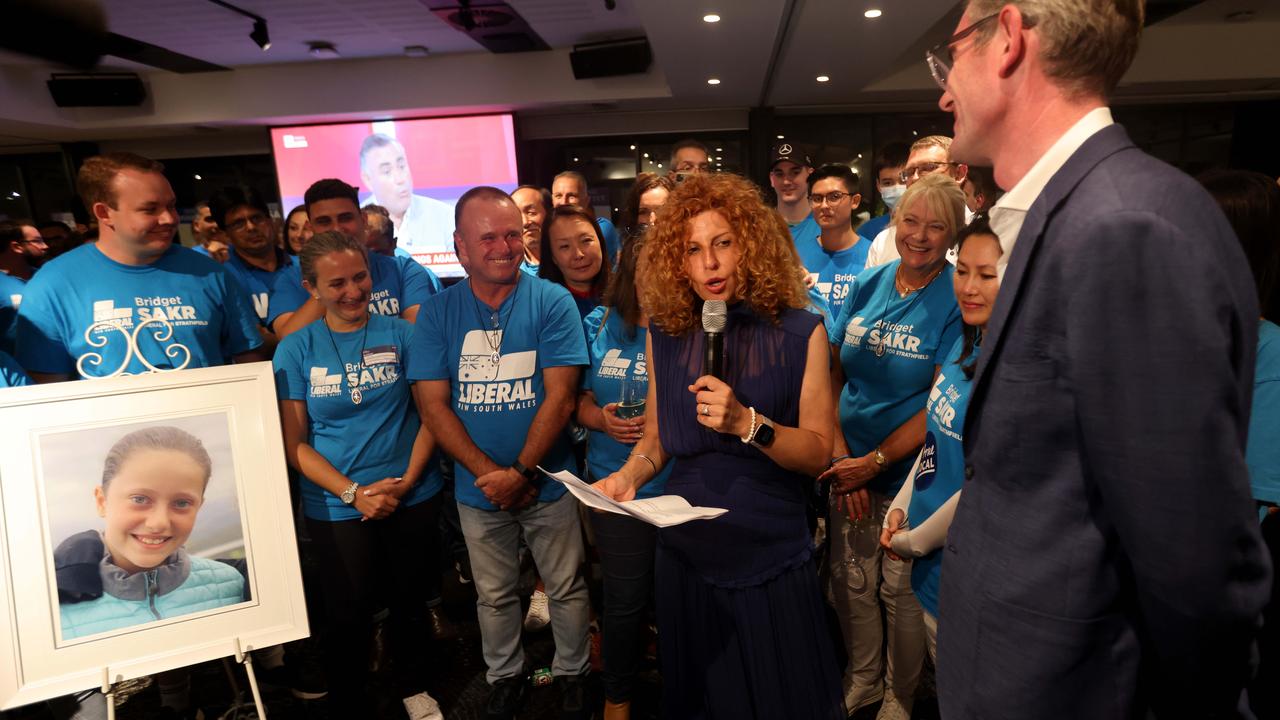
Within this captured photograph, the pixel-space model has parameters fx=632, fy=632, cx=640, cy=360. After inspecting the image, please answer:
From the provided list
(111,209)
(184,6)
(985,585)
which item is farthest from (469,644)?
(184,6)

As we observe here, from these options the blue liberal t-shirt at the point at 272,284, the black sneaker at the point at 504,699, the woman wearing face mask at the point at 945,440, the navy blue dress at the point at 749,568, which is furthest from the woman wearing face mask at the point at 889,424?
the blue liberal t-shirt at the point at 272,284

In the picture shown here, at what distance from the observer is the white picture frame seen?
1557mm

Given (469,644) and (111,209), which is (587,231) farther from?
(469,644)

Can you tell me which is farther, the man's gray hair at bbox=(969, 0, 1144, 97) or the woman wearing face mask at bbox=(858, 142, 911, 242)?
the woman wearing face mask at bbox=(858, 142, 911, 242)

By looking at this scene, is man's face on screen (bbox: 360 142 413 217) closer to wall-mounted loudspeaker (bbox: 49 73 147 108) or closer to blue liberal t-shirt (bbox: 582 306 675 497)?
wall-mounted loudspeaker (bbox: 49 73 147 108)

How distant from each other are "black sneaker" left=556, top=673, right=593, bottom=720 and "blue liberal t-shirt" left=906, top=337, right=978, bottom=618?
4.29 feet

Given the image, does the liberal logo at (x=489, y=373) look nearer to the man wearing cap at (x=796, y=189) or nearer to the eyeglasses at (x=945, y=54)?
the eyeglasses at (x=945, y=54)

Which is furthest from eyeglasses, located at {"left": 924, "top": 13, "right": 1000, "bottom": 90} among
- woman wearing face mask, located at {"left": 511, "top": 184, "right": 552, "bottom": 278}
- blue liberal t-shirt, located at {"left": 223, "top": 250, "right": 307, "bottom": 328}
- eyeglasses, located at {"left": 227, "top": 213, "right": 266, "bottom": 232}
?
eyeglasses, located at {"left": 227, "top": 213, "right": 266, "bottom": 232}

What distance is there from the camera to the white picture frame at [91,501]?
156cm

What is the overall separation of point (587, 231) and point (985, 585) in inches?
82.8

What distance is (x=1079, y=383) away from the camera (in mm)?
782

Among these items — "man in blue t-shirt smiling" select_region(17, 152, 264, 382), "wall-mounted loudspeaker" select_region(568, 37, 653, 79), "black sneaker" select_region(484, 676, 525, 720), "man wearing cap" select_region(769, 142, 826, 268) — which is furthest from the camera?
"wall-mounted loudspeaker" select_region(568, 37, 653, 79)

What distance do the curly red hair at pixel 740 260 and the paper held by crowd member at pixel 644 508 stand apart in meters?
0.50

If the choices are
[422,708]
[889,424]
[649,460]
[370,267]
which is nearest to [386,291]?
[370,267]
